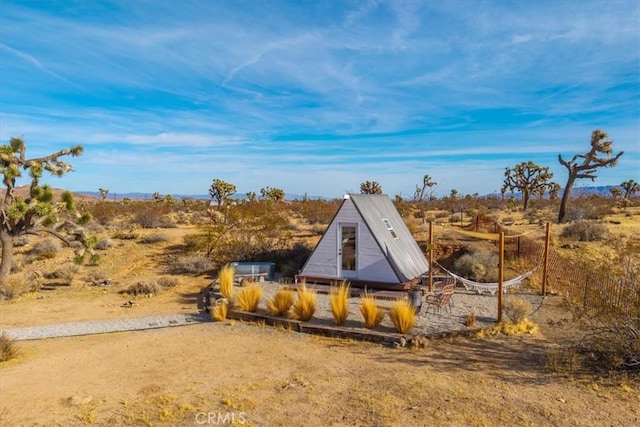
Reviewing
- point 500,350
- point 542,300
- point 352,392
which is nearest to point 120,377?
point 352,392

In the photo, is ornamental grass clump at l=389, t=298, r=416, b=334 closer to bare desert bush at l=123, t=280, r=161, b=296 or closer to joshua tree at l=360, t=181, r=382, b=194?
bare desert bush at l=123, t=280, r=161, b=296

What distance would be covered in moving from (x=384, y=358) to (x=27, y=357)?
726 cm

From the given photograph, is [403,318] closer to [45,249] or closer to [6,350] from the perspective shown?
[6,350]

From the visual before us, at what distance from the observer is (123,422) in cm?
604

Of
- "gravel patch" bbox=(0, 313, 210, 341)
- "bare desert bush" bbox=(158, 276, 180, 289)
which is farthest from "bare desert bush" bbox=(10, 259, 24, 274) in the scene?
"gravel patch" bbox=(0, 313, 210, 341)

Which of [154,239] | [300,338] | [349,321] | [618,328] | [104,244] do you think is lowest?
[300,338]

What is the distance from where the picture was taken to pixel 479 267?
50.3ft

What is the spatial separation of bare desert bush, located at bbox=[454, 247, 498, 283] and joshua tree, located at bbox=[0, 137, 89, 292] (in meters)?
13.9

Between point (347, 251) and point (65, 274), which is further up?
point (347, 251)

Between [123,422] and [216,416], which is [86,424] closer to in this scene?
[123,422]

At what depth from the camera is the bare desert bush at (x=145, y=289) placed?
14.4 metres

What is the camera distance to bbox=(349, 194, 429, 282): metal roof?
13.2 meters

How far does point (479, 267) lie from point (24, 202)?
15.6 meters

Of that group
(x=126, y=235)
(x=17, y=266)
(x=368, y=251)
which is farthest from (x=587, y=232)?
(x=17, y=266)
